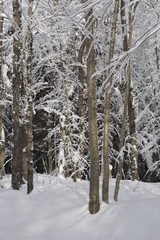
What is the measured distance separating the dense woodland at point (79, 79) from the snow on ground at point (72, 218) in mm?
544

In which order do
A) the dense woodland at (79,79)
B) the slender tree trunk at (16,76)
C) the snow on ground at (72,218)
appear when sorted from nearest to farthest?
the dense woodland at (79,79) → the snow on ground at (72,218) → the slender tree trunk at (16,76)

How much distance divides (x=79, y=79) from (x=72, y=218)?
976cm

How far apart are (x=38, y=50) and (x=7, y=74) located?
3.79 metres

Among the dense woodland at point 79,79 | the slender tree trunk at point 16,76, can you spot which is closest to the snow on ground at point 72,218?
the dense woodland at point 79,79

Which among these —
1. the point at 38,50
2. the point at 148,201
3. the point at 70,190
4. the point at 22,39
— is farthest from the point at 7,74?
the point at 148,201

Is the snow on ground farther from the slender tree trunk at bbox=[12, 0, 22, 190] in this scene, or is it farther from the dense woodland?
the slender tree trunk at bbox=[12, 0, 22, 190]

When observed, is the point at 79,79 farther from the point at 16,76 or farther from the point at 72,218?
→ the point at 72,218

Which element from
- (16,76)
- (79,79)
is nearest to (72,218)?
(16,76)

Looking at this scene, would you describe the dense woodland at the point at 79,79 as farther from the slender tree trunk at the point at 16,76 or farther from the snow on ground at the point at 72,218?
the snow on ground at the point at 72,218

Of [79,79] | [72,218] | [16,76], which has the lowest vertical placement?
[72,218]

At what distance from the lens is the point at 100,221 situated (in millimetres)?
7215

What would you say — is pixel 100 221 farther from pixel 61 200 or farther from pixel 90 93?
pixel 90 93

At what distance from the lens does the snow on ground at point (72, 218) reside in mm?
6645

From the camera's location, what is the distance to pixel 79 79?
16531 mm
